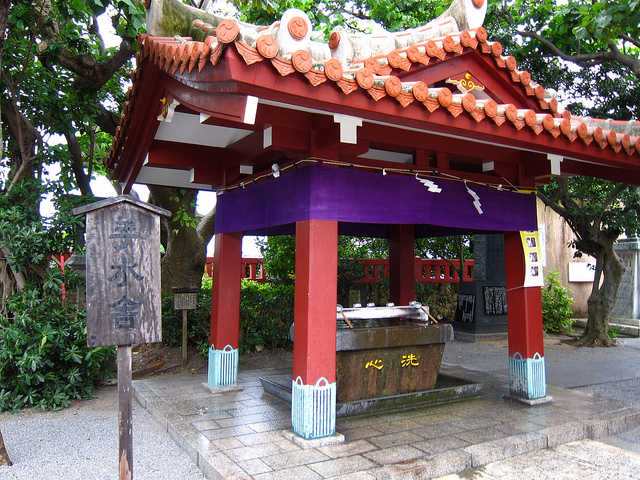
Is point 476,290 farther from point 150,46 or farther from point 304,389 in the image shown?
point 150,46

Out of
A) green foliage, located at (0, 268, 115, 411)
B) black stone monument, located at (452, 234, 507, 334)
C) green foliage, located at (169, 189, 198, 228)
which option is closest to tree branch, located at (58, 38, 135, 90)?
green foliage, located at (169, 189, 198, 228)

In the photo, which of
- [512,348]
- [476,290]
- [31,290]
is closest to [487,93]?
[512,348]

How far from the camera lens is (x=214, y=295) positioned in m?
6.55

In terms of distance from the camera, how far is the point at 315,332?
14.7 ft

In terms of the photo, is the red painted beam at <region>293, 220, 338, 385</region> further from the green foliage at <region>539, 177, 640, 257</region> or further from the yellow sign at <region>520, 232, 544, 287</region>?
the green foliage at <region>539, 177, 640, 257</region>

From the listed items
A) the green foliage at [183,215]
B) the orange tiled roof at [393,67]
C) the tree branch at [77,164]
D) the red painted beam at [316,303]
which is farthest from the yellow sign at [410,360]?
the tree branch at [77,164]

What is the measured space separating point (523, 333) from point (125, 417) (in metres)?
4.59

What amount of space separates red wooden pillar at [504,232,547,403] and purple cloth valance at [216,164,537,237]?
51cm

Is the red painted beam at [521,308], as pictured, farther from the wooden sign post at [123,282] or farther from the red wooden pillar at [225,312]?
the wooden sign post at [123,282]

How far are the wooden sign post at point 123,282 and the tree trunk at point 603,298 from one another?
1025 cm

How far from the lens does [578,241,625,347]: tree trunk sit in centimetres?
1062

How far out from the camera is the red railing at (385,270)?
11.2m

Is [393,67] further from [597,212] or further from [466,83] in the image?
[597,212]

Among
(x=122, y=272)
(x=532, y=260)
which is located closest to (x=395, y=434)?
(x=532, y=260)
